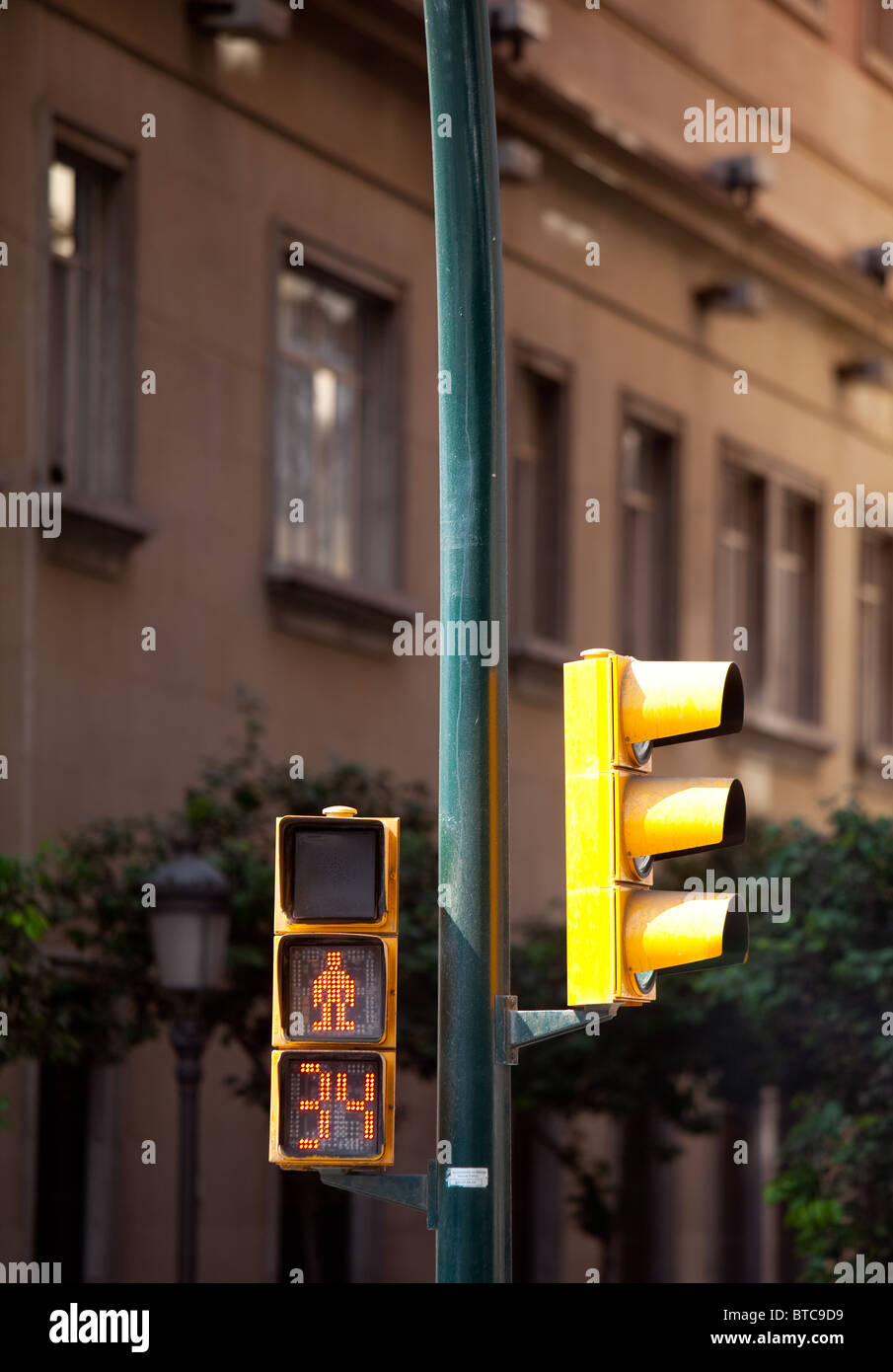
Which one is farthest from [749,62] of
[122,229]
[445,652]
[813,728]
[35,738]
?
[445,652]

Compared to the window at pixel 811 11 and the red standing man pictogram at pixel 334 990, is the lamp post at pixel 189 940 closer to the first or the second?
the red standing man pictogram at pixel 334 990

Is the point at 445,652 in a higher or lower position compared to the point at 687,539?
lower

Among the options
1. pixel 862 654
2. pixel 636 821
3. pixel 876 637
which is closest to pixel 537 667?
pixel 862 654

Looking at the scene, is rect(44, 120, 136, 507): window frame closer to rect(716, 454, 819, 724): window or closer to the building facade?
the building facade

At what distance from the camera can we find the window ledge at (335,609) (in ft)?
59.7

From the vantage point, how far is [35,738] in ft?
51.7

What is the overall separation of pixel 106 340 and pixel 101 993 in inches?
200

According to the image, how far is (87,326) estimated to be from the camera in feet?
55.8

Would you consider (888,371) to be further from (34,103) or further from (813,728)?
(34,103)

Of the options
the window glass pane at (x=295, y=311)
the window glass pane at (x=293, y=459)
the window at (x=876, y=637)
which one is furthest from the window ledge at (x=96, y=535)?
the window at (x=876, y=637)

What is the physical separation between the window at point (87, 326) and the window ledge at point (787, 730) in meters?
9.02

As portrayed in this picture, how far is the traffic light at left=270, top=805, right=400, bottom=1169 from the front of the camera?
6469mm

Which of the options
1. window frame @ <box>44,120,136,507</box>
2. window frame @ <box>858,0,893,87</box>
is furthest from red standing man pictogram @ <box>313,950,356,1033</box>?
window frame @ <box>858,0,893,87</box>

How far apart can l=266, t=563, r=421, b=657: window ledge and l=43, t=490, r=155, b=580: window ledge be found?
1582mm
